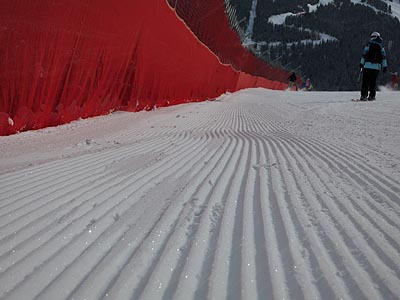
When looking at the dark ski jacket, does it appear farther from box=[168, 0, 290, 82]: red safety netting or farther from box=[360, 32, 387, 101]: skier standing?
box=[168, 0, 290, 82]: red safety netting

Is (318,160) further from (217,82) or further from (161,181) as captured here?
(217,82)

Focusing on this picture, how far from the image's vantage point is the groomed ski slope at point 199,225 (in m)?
1.18

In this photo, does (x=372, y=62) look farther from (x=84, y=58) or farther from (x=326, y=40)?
(x=326, y=40)

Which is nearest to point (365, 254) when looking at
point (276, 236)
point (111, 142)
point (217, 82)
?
point (276, 236)

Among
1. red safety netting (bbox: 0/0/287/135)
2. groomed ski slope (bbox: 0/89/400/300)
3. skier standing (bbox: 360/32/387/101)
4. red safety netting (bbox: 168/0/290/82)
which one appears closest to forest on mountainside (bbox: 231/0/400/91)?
red safety netting (bbox: 168/0/290/82)

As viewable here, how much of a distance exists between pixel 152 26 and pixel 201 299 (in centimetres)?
681

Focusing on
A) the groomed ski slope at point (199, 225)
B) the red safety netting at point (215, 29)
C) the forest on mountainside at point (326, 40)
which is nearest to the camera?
the groomed ski slope at point (199, 225)

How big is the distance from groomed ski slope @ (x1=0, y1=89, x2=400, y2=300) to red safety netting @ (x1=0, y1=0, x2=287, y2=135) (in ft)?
4.22

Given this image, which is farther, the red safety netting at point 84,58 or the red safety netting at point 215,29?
the red safety netting at point 215,29

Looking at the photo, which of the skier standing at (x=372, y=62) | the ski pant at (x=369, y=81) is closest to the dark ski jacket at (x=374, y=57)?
the skier standing at (x=372, y=62)

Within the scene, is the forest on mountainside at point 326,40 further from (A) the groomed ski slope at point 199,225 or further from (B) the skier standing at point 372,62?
(A) the groomed ski slope at point 199,225

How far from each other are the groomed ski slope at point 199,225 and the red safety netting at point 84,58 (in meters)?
1.28

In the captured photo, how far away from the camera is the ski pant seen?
9.24 metres

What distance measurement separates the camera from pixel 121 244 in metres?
1.44
